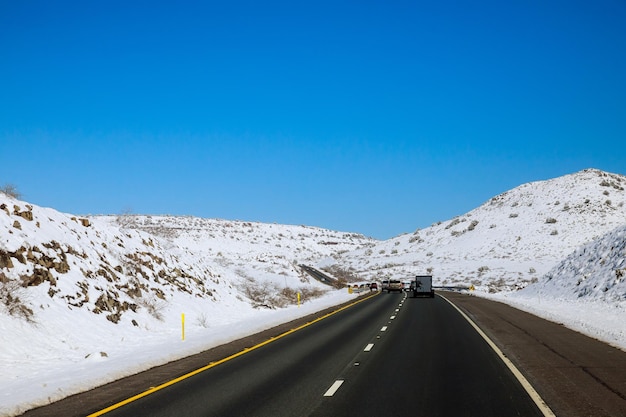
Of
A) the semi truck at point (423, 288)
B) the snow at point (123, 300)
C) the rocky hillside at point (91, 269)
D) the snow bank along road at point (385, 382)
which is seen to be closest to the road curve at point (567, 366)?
the snow bank along road at point (385, 382)

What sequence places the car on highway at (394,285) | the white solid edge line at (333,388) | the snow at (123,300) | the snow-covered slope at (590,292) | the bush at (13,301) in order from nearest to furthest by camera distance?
the white solid edge line at (333,388), the snow at (123,300), the bush at (13,301), the snow-covered slope at (590,292), the car on highway at (394,285)

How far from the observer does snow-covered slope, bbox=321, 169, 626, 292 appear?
89812 millimetres

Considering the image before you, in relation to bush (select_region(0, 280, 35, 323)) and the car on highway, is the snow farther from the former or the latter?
the car on highway

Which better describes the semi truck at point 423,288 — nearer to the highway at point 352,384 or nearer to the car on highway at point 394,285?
the car on highway at point 394,285

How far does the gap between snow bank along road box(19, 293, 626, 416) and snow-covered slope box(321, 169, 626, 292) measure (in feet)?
201

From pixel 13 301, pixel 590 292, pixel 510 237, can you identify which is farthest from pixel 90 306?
pixel 510 237

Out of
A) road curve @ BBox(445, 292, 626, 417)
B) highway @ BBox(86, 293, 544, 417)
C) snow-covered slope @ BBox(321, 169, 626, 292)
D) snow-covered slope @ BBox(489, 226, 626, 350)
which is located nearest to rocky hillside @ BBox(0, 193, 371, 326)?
highway @ BBox(86, 293, 544, 417)

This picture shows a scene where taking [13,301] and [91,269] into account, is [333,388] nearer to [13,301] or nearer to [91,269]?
[13,301]

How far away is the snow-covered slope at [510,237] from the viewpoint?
89812 mm

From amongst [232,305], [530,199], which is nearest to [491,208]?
[530,199]

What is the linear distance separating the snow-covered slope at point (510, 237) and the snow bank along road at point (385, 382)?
6124cm

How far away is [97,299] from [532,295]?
108ft

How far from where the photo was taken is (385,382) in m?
10.7

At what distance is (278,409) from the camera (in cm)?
863
